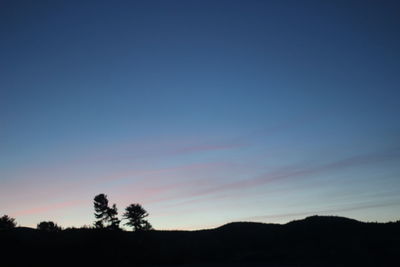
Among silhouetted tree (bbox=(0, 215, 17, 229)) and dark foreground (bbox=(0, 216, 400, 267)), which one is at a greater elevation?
silhouetted tree (bbox=(0, 215, 17, 229))

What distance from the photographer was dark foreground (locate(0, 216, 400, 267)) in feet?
112

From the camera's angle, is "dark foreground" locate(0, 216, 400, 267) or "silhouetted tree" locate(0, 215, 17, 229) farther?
"silhouetted tree" locate(0, 215, 17, 229)

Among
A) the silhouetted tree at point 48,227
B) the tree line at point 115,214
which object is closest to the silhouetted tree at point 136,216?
the tree line at point 115,214

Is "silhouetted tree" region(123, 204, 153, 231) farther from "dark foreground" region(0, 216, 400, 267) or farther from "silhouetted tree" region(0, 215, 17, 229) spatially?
"silhouetted tree" region(0, 215, 17, 229)

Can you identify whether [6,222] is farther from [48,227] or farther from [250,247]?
[250,247]

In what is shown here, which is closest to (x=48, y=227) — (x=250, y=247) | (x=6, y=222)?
(x=6, y=222)

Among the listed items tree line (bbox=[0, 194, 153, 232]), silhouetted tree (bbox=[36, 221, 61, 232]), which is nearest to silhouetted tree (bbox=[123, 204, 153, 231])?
tree line (bbox=[0, 194, 153, 232])

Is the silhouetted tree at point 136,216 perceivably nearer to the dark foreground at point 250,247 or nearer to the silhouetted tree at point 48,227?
the dark foreground at point 250,247

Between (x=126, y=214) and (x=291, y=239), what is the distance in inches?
967

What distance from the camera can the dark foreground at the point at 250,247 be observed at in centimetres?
3403

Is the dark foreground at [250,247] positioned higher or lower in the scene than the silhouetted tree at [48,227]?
lower

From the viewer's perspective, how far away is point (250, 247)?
5009 cm

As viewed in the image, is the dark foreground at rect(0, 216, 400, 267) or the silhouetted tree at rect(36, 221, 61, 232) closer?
the dark foreground at rect(0, 216, 400, 267)

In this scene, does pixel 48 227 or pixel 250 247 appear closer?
pixel 250 247
